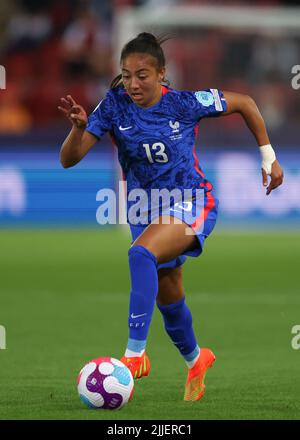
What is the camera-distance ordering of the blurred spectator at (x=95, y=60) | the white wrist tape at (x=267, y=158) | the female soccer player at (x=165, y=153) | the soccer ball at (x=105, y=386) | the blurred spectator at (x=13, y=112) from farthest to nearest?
the blurred spectator at (x=13, y=112), the blurred spectator at (x=95, y=60), the white wrist tape at (x=267, y=158), the female soccer player at (x=165, y=153), the soccer ball at (x=105, y=386)

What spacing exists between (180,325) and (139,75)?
1348 mm

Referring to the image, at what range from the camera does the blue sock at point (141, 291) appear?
552 cm

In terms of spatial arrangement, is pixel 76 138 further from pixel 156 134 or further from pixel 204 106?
pixel 204 106

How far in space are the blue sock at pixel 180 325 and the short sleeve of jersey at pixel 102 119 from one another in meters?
0.99

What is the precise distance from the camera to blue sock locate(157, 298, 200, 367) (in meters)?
5.98

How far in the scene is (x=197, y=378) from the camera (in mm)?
5953

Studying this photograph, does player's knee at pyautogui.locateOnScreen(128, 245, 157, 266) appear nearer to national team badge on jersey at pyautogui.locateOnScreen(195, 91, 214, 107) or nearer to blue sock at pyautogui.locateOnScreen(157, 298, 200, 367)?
blue sock at pyautogui.locateOnScreen(157, 298, 200, 367)

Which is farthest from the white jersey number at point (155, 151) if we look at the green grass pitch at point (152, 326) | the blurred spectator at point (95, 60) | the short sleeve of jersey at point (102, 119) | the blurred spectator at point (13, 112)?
the blurred spectator at point (13, 112)

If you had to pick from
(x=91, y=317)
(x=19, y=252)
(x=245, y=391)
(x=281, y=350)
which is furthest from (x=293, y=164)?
(x=245, y=391)

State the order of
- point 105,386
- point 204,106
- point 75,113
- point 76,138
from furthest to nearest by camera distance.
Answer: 1. point 204,106
2. point 76,138
3. point 75,113
4. point 105,386

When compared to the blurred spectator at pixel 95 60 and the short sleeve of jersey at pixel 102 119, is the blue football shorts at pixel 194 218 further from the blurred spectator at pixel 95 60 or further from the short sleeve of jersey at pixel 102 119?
the blurred spectator at pixel 95 60

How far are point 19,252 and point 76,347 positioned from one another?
662cm

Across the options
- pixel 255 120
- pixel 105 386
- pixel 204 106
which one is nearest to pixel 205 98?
pixel 204 106

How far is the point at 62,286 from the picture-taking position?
1112 centimetres
